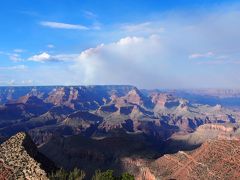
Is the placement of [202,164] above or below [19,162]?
below

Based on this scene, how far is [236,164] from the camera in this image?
148m

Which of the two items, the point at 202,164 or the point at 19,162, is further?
the point at 202,164

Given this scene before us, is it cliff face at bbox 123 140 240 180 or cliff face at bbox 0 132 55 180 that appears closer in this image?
cliff face at bbox 0 132 55 180

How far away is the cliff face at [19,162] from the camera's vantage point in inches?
3691

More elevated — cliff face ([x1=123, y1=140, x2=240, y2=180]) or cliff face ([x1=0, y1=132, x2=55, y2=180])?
cliff face ([x1=0, y1=132, x2=55, y2=180])

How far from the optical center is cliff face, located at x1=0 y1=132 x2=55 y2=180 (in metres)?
93.8

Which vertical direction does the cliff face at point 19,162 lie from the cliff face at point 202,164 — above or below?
above

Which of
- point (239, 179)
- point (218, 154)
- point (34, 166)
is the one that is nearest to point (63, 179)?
point (34, 166)

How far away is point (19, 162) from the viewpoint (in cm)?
9881

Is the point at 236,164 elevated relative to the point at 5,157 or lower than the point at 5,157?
lower

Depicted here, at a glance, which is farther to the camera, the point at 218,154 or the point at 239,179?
the point at 218,154

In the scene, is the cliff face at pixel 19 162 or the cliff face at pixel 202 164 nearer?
the cliff face at pixel 19 162

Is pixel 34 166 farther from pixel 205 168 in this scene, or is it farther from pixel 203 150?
pixel 203 150

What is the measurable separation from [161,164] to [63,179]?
259ft
